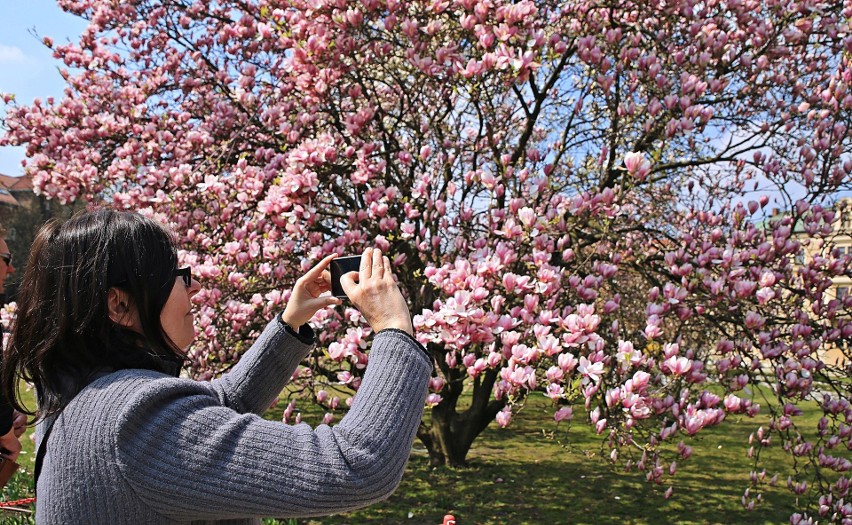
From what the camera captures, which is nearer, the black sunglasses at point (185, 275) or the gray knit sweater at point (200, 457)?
the gray knit sweater at point (200, 457)

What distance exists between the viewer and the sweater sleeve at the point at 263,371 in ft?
5.13

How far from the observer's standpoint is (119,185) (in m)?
4.92

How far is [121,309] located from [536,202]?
2.96 m

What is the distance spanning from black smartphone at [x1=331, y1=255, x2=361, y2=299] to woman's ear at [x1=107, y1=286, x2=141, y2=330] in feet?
1.47

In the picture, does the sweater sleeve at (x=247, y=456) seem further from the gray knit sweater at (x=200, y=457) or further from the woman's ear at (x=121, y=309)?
the woman's ear at (x=121, y=309)

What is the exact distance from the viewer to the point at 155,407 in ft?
3.40

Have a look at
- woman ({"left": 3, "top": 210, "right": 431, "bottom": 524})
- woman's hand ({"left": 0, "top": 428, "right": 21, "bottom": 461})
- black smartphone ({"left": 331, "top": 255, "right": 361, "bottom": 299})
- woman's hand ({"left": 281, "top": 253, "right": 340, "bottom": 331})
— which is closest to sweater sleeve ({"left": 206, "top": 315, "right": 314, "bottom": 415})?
woman's hand ({"left": 281, "top": 253, "right": 340, "bottom": 331})

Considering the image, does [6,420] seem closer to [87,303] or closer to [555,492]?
[87,303]

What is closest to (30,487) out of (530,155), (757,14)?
(530,155)

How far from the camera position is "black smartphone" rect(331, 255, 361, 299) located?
57.3 inches

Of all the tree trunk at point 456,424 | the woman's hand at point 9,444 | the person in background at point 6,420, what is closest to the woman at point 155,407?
the person in background at point 6,420

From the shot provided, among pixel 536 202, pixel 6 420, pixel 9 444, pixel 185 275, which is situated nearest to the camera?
pixel 185 275

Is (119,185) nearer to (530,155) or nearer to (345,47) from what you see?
(345,47)

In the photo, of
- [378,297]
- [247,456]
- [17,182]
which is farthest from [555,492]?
[17,182]
